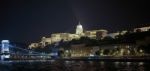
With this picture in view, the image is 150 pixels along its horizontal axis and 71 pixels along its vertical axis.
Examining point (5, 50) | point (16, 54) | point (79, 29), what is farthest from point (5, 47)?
point (79, 29)

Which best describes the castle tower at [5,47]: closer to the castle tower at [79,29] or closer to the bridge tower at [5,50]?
the bridge tower at [5,50]

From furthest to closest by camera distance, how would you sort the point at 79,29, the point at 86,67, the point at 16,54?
the point at 79,29
the point at 16,54
the point at 86,67

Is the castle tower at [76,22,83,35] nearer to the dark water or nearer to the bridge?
the bridge

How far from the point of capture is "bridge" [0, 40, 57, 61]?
268 ft

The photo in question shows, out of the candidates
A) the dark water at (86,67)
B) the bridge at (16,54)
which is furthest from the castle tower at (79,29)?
the dark water at (86,67)

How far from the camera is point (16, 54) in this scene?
80438 millimetres

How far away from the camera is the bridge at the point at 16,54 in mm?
81688

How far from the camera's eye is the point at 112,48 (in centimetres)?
7962

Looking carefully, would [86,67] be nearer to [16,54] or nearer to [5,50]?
[16,54]

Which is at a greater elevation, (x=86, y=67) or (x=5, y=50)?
(x=5, y=50)

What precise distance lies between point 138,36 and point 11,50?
30.0m

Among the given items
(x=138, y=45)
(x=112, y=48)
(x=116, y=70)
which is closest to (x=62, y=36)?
(x=112, y=48)

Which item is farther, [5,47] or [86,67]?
[5,47]

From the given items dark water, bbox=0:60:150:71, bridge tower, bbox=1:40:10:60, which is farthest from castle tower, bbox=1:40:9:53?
dark water, bbox=0:60:150:71
